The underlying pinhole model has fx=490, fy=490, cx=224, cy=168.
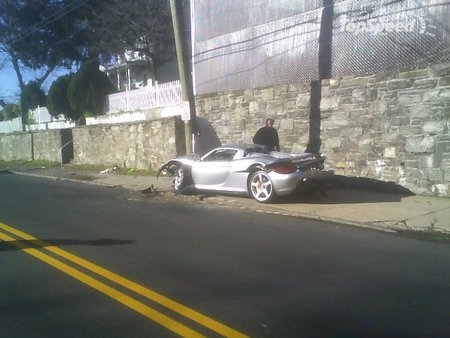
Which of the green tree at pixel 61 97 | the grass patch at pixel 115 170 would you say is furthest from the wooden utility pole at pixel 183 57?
the green tree at pixel 61 97

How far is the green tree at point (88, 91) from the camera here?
24484mm

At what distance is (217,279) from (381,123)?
24.2ft

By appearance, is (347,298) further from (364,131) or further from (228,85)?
(228,85)

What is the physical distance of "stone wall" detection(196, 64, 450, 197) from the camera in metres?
10.3

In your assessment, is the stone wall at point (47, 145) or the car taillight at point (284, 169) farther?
the stone wall at point (47, 145)

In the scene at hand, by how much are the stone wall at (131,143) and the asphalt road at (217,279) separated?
26.2 feet

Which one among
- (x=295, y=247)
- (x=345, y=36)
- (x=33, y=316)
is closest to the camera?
(x=33, y=316)

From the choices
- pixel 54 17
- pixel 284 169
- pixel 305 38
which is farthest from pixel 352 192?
pixel 54 17

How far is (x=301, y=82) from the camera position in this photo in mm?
13273

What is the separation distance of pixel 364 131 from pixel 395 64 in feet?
5.49

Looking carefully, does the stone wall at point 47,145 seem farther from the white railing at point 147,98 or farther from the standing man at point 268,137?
the standing man at point 268,137

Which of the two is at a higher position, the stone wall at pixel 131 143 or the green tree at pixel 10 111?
the green tree at pixel 10 111

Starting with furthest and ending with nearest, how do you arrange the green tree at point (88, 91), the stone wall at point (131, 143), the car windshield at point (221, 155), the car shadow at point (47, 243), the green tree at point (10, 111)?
the green tree at point (10, 111) < the green tree at point (88, 91) < the stone wall at point (131, 143) < the car windshield at point (221, 155) < the car shadow at point (47, 243)

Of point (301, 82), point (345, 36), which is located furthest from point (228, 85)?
point (345, 36)
